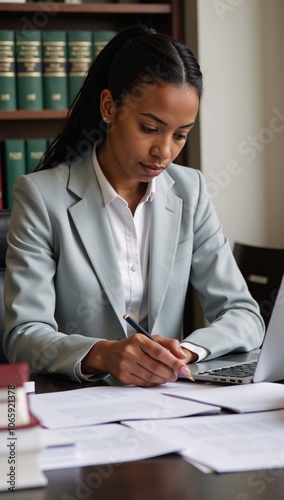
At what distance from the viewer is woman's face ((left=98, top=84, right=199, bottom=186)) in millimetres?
1729

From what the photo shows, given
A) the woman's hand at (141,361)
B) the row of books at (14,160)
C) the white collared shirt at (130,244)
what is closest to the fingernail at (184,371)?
the woman's hand at (141,361)

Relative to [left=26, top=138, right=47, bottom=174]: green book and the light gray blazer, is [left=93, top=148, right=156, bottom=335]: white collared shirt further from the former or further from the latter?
[left=26, top=138, right=47, bottom=174]: green book

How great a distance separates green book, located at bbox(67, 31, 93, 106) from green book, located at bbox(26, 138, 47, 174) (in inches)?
8.6

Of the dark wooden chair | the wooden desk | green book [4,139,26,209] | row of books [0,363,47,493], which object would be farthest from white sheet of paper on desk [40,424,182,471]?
green book [4,139,26,209]

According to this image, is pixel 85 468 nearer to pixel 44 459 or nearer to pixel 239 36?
pixel 44 459

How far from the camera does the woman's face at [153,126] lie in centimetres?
173

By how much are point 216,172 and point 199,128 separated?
0.18m

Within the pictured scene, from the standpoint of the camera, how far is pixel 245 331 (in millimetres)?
1739

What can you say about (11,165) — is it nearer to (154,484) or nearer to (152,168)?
(152,168)

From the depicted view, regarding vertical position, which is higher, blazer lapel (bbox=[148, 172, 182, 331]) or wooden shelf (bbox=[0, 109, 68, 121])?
wooden shelf (bbox=[0, 109, 68, 121])

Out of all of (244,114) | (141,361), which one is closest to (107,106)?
(141,361)

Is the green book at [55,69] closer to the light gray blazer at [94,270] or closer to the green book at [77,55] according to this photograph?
the green book at [77,55]

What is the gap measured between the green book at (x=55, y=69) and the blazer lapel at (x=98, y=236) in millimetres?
1260

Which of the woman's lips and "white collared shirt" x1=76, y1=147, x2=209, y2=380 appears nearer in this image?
the woman's lips
